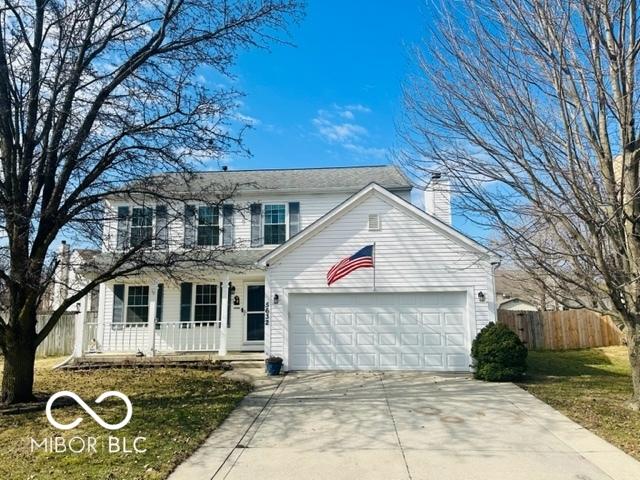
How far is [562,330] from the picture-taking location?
18.5 meters

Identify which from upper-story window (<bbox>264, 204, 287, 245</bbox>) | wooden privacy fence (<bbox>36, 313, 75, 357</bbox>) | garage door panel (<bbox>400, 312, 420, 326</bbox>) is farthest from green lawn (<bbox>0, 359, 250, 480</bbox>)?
wooden privacy fence (<bbox>36, 313, 75, 357</bbox>)

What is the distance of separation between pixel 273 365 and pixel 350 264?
3.39 meters

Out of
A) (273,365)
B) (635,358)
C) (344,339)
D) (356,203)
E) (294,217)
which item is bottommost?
(273,365)

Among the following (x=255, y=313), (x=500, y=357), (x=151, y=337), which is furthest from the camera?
(x=255, y=313)

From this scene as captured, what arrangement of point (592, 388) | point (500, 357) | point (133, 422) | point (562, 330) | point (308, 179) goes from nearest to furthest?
point (133, 422) < point (592, 388) < point (500, 357) < point (308, 179) < point (562, 330)

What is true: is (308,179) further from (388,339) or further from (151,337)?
(151,337)

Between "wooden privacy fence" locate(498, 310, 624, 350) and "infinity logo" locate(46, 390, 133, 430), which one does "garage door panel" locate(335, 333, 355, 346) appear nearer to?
"infinity logo" locate(46, 390, 133, 430)

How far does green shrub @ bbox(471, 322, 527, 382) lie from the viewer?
10.9 meters

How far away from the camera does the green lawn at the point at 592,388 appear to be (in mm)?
7166

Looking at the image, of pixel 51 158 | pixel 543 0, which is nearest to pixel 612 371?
pixel 543 0

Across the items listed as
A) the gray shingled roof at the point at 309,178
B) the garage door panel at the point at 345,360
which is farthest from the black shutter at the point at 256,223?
the garage door panel at the point at 345,360

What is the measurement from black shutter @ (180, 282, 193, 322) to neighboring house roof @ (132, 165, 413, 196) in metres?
3.41

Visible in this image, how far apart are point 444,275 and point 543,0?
6.93 meters

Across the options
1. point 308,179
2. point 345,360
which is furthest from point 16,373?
point 308,179
